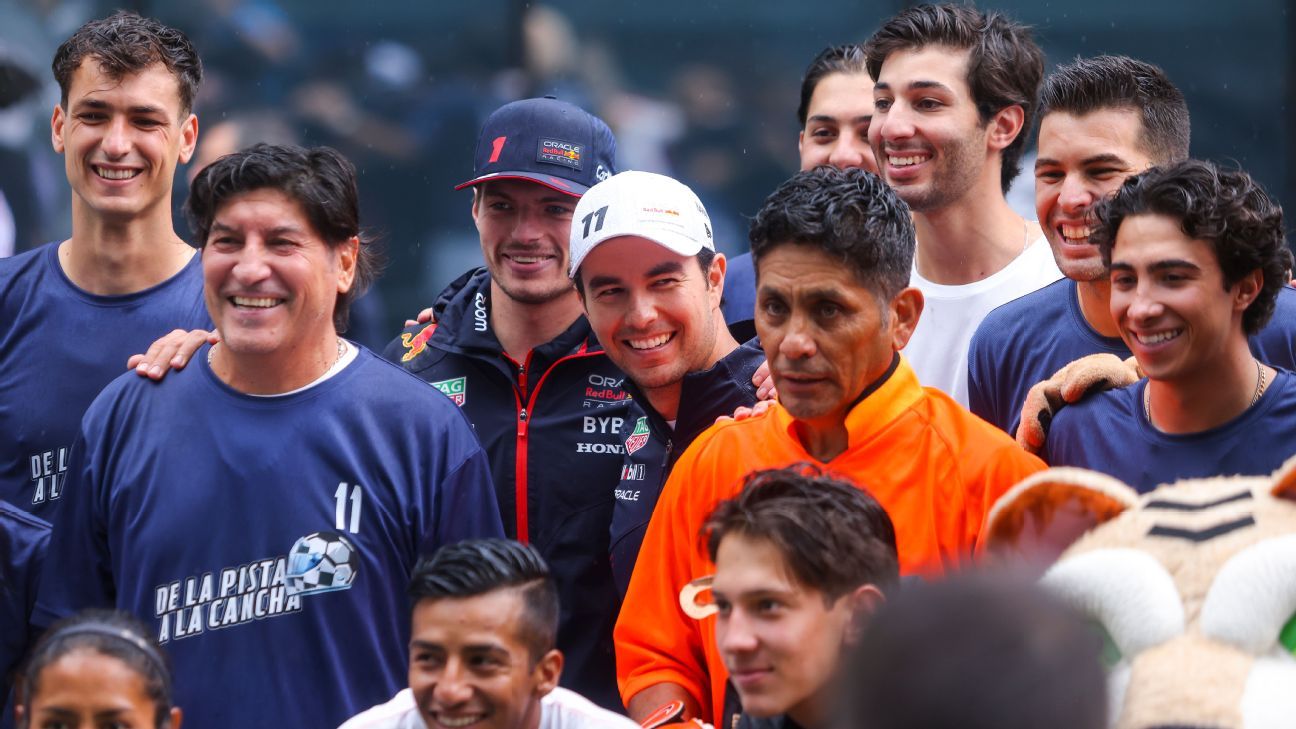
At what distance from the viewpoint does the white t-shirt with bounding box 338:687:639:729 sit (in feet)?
10.7

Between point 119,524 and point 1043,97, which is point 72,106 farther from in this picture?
point 1043,97

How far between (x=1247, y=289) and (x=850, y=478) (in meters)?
0.87

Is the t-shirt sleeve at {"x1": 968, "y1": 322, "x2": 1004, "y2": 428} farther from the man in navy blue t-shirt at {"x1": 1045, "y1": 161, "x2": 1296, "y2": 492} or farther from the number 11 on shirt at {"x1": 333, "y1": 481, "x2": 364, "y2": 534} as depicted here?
the number 11 on shirt at {"x1": 333, "y1": 481, "x2": 364, "y2": 534}

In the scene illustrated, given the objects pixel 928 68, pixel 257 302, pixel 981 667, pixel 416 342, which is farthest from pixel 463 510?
pixel 981 667

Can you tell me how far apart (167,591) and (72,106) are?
1655 mm

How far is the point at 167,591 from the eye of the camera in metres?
3.63

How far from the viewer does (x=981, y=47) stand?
490 centimetres

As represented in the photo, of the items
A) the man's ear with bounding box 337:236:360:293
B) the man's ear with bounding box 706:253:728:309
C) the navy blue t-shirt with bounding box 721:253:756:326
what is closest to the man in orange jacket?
the man's ear with bounding box 706:253:728:309

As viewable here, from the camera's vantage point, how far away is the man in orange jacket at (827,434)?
10.8 feet

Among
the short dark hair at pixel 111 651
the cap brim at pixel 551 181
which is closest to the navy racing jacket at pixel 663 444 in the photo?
the cap brim at pixel 551 181

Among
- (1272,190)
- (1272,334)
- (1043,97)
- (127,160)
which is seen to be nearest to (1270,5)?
(1272,190)

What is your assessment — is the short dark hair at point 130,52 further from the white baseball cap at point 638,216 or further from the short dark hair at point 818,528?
the short dark hair at point 818,528

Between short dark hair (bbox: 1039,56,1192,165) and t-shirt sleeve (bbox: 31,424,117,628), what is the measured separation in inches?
95.4

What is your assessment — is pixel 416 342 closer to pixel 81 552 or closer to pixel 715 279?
pixel 715 279
